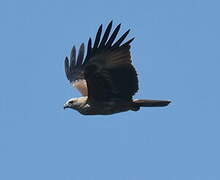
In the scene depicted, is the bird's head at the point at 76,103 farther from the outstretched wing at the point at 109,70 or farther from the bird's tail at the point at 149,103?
the bird's tail at the point at 149,103

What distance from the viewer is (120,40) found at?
15.9 m

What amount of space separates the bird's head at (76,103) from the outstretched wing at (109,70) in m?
0.37

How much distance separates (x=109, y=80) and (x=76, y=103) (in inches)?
50.9

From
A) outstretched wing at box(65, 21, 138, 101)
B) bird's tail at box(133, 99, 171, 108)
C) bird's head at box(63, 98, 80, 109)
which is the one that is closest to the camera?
outstretched wing at box(65, 21, 138, 101)

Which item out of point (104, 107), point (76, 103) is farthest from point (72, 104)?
point (104, 107)

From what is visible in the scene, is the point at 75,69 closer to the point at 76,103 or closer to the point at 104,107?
the point at 76,103

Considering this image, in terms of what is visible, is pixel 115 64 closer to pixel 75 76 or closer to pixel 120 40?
pixel 120 40

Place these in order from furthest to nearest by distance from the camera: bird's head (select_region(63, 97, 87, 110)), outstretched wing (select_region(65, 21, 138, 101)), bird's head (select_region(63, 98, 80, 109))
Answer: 1. bird's head (select_region(63, 98, 80, 109))
2. bird's head (select_region(63, 97, 87, 110))
3. outstretched wing (select_region(65, 21, 138, 101))

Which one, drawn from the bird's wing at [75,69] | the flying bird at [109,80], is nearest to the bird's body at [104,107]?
the flying bird at [109,80]

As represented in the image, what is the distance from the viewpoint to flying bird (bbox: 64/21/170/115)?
16.0 meters

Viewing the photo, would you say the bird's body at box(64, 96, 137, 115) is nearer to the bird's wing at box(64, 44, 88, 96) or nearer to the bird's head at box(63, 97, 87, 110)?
the bird's head at box(63, 97, 87, 110)

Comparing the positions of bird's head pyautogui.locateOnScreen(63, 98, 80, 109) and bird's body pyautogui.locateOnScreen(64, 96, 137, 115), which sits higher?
bird's head pyautogui.locateOnScreen(63, 98, 80, 109)

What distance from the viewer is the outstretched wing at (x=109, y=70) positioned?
16.0 m

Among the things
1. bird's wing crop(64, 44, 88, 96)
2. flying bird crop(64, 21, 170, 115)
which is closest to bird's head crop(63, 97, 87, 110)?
flying bird crop(64, 21, 170, 115)
